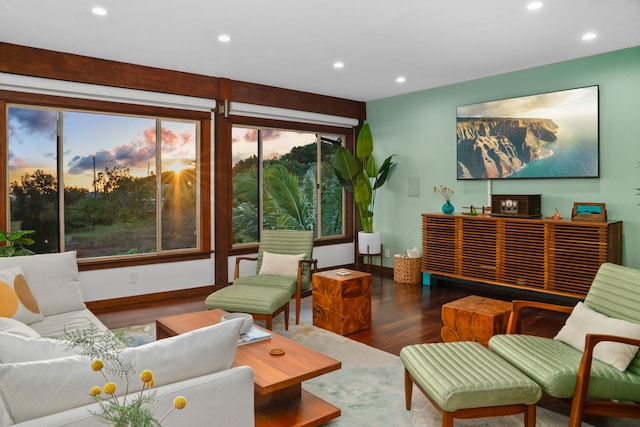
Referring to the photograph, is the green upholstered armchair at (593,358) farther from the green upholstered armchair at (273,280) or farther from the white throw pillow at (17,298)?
the white throw pillow at (17,298)

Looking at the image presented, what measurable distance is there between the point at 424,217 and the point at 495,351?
137 inches

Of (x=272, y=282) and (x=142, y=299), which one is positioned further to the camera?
(x=142, y=299)

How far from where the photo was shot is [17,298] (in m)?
2.83

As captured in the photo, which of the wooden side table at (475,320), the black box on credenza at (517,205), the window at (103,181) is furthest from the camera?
the black box on credenza at (517,205)

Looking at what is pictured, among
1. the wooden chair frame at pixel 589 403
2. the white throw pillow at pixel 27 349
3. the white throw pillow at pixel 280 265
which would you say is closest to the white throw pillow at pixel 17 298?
the white throw pillow at pixel 27 349

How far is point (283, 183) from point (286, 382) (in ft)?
15.0

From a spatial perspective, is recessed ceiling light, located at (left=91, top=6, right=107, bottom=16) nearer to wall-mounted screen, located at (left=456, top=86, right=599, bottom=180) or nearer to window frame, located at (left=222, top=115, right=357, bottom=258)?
window frame, located at (left=222, top=115, right=357, bottom=258)

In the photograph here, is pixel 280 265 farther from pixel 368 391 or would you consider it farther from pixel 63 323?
pixel 63 323

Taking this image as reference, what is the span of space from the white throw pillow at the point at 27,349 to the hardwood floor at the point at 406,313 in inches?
105

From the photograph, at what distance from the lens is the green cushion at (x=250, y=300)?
12.5 ft

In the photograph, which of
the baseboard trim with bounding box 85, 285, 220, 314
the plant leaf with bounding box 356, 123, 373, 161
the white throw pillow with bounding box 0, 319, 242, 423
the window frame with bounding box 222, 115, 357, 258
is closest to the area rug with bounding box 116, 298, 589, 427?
the baseboard trim with bounding box 85, 285, 220, 314

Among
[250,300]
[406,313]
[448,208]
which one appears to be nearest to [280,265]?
[250,300]

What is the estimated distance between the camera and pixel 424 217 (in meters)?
6.01

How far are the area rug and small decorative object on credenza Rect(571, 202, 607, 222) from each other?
104 inches
